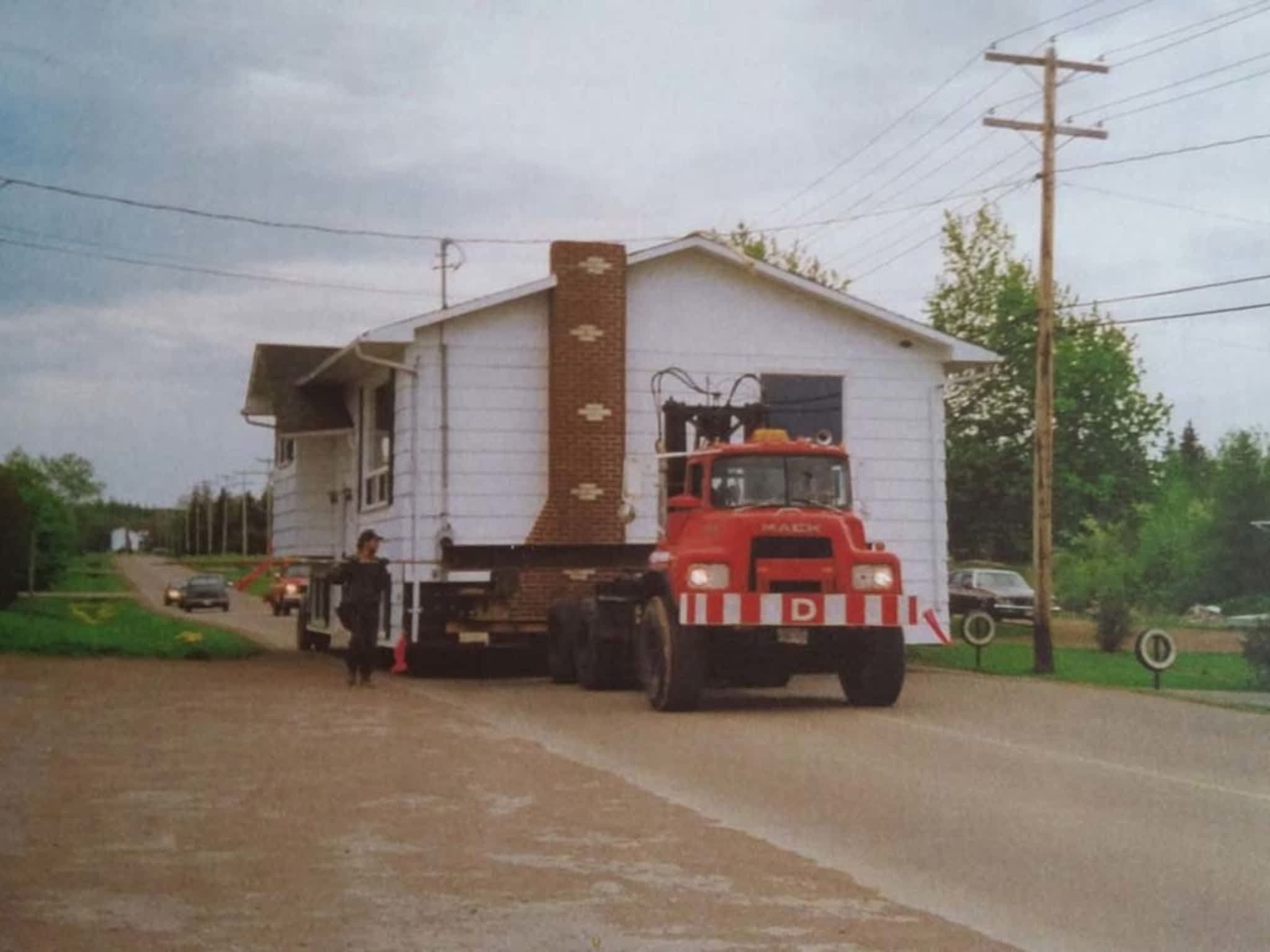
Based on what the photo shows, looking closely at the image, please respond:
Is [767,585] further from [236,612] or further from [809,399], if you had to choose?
[236,612]

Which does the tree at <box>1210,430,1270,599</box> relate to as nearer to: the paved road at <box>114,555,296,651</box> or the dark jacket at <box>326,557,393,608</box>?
the paved road at <box>114,555,296,651</box>

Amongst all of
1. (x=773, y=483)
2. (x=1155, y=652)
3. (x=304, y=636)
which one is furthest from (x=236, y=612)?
(x=773, y=483)

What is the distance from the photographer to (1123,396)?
62.5 metres

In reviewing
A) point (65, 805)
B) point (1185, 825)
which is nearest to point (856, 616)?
point (1185, 825)

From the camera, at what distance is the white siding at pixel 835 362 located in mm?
25938

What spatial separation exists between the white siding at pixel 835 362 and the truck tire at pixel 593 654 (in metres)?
4.24

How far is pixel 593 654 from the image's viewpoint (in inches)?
844

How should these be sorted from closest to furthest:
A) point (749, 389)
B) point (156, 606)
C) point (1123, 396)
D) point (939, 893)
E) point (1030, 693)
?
1. point (939, 893)
2. point (1030, 693)
3. point (749, 389)
4. point (1123, 396)
5. point (156, 606)

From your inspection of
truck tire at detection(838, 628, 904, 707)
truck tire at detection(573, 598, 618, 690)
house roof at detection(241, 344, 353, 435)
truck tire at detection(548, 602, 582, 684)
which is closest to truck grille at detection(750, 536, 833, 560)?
truck tire at detection(838, 628, 904, 707)

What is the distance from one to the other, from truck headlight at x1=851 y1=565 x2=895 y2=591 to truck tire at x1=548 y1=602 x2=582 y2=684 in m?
4.87

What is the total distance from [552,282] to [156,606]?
4574cm

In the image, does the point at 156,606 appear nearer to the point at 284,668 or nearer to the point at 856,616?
the point at 284,668

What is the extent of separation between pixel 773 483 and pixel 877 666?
2.18m

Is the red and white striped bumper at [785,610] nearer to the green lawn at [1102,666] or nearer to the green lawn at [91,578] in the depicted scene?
the green lawn at [1102,666]
